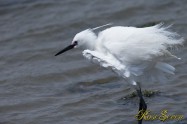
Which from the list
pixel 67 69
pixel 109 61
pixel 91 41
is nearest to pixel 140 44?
pixel 109 61

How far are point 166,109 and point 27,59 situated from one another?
3.40m

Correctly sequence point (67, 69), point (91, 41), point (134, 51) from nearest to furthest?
point (134, 51) < point (91, 41) < point (67, 69)

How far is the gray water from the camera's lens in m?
7.40

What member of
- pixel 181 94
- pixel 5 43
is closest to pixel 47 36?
pixel 5 43

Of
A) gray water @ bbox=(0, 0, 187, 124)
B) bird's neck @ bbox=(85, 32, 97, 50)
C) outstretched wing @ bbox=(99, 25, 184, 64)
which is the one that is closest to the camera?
outstretched wing @ bbox=(99, 25, 184, 64)

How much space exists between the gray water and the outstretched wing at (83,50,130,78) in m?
0.65

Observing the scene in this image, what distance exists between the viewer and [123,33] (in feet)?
21.9

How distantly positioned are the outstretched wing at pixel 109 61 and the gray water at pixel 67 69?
25.6 inches

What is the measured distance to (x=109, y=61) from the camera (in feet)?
21.7

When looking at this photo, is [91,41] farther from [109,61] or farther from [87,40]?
[109,61]

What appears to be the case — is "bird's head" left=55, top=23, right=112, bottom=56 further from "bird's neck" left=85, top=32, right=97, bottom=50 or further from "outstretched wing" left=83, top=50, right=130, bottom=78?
"outstretched wing" left=83, top=50, right=130, bottom=78

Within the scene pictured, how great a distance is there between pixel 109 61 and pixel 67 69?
2651 millimetres

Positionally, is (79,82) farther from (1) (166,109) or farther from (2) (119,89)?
(1) (166,109)

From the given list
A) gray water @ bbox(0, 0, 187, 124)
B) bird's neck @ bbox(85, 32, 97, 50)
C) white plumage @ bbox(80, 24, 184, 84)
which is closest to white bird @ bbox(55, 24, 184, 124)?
white plumage @ bbox(80, 24, 184, 84)
